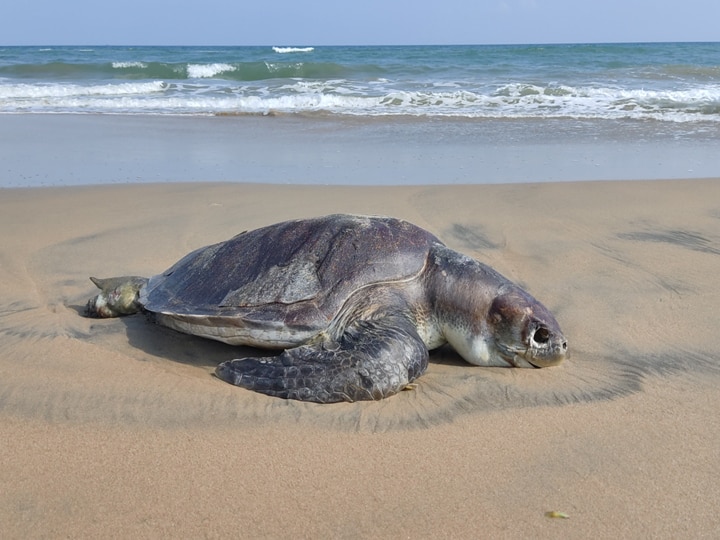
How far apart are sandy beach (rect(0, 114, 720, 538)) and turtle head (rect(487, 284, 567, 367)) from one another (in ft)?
0.35

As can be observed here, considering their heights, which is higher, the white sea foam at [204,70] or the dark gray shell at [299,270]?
the dark gray shell at [299,270]

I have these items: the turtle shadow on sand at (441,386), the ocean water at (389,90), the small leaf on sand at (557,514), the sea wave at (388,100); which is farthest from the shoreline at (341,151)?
the small leaf on sand at (557,514)

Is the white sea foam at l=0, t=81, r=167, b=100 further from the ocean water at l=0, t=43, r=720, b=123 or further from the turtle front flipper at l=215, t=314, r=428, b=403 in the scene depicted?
the turtle front flipper at l=215, t=314, r=428, b=403

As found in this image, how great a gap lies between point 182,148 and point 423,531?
30.3 feet

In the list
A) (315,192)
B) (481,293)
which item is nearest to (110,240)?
(315,192)

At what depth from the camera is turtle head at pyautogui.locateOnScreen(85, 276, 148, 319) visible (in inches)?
167

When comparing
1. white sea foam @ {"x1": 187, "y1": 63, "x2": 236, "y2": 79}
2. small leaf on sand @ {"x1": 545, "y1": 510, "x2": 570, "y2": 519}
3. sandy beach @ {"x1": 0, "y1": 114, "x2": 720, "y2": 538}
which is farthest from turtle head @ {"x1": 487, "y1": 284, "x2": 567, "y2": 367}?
white sea foam @ {"x1": 187, "y1": 63, "x2": 236, "y2": 79}

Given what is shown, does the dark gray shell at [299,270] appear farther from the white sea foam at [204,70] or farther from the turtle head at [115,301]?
the white sea foam at [204,70]

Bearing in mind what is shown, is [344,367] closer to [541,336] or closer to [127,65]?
[541,336]

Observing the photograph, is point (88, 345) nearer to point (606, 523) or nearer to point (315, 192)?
point (606, 523)

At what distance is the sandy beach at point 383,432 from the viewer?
7.59ft

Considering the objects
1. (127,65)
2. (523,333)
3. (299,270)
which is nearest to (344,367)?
(299,270)

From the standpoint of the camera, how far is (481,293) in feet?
11.9

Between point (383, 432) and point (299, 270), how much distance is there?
42.5 inches
